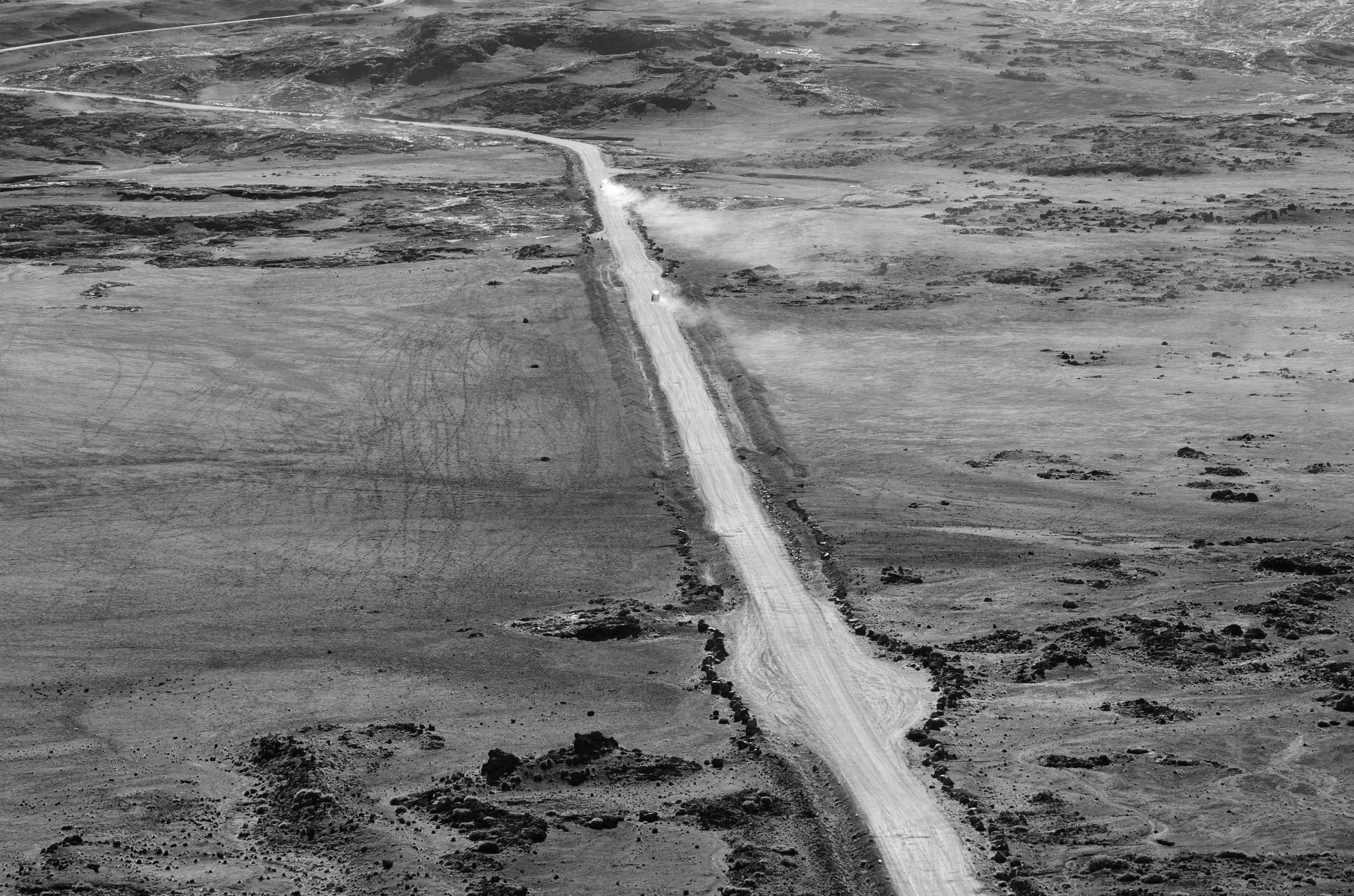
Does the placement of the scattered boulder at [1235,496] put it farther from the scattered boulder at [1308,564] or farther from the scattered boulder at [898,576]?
the scattered boulder at [898,576]

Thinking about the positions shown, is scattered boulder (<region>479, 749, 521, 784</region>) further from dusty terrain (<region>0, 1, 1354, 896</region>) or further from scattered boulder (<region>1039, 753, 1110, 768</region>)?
scattered boulder (<region>1039, 753, 1110, 768</region>)

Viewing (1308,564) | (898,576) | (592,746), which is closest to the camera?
(592,746)

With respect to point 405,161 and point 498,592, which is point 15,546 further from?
point 405,161

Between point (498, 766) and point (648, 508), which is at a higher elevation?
point (648, 508)

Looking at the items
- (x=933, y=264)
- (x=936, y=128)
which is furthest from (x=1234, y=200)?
(x=936, y=128)

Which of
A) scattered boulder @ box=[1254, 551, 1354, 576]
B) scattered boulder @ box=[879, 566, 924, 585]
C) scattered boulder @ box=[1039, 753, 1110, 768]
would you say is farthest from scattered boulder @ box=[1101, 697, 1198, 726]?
scattered boulder @ box=[1254, 551, 1354, 576]

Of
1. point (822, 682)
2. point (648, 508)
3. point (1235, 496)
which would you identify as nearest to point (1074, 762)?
point (822, 682)

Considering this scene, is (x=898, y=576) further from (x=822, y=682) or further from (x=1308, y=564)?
(x=1308, y=564)

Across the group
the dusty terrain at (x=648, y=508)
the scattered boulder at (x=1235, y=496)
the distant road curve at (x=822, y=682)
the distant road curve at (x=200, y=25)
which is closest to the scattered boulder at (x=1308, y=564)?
the dusty terrain at (x=648, y=508)
